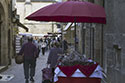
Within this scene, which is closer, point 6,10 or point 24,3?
point 6,10

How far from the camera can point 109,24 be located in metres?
8.05

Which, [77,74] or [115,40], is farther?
[115,40]

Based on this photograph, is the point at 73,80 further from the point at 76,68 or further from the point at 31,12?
the point at 31,12

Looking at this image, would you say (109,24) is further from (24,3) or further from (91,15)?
(24,3)

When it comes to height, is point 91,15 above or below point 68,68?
above

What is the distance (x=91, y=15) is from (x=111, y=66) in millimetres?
2274

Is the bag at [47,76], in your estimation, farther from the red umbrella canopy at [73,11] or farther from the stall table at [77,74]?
the red umbrella canopy at [73,11]

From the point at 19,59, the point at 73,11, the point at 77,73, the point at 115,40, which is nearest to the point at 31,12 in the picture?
the point at 19,59

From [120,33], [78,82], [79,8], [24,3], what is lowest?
[78,82]

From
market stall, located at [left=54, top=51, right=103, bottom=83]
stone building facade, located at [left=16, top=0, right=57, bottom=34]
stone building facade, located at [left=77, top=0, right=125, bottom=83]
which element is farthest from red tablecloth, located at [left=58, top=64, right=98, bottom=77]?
stone building facade, located at [left=16, top=0, right=57, bottom=34]

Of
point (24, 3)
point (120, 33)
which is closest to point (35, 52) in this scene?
point (120, 33)

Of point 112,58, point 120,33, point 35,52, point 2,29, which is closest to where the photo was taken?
point 120,33

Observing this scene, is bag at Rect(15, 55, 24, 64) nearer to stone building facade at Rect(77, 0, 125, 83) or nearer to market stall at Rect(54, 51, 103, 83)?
stone building facade at Rect(77, 0, 125, 83)

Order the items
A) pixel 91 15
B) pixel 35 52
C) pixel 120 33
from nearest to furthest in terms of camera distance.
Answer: pixel 91 15, pixel 120 33, pixel 35 52
